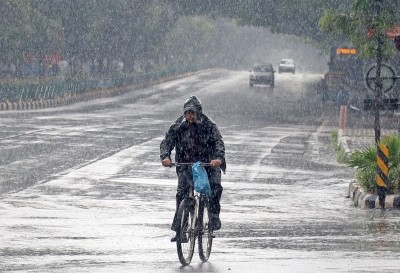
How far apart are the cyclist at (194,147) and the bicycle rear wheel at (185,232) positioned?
0.79 ft

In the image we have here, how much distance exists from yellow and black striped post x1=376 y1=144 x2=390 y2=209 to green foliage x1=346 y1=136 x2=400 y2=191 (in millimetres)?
372

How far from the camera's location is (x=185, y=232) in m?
11.1

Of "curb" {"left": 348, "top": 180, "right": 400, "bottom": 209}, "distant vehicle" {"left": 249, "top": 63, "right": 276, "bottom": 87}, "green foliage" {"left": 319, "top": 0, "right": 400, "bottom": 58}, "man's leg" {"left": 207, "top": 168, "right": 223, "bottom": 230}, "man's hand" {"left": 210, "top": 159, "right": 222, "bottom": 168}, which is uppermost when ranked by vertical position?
"green foliage" {"left": 319, "top": 0, "right": 400, "bottom": 58}

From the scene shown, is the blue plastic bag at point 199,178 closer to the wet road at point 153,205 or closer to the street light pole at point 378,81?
the wet road at point 153,205

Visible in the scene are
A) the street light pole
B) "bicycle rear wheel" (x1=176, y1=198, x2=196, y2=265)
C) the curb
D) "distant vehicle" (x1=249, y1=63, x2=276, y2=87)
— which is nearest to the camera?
"bicycle rear wheel" (x1=176, y1=198, x2=196, y2=265)

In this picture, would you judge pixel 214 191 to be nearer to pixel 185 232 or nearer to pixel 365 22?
pixel 185 232

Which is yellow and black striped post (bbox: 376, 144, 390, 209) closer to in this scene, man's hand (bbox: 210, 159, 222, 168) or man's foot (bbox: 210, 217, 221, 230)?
man's foot (bbox: 210, 217, 221, 230)

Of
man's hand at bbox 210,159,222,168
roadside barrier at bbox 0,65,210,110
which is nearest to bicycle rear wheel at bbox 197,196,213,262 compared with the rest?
man's hand at bbox 210,159,222,168

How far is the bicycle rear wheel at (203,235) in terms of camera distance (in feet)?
37.4

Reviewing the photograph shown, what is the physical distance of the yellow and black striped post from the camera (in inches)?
709

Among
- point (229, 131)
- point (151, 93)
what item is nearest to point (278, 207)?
point (229, 131)

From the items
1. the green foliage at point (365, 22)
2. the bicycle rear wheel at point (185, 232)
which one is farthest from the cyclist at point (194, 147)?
the green foliage at point (365, 22)

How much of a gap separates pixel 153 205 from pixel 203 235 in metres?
5.84

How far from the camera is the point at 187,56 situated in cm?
12938
